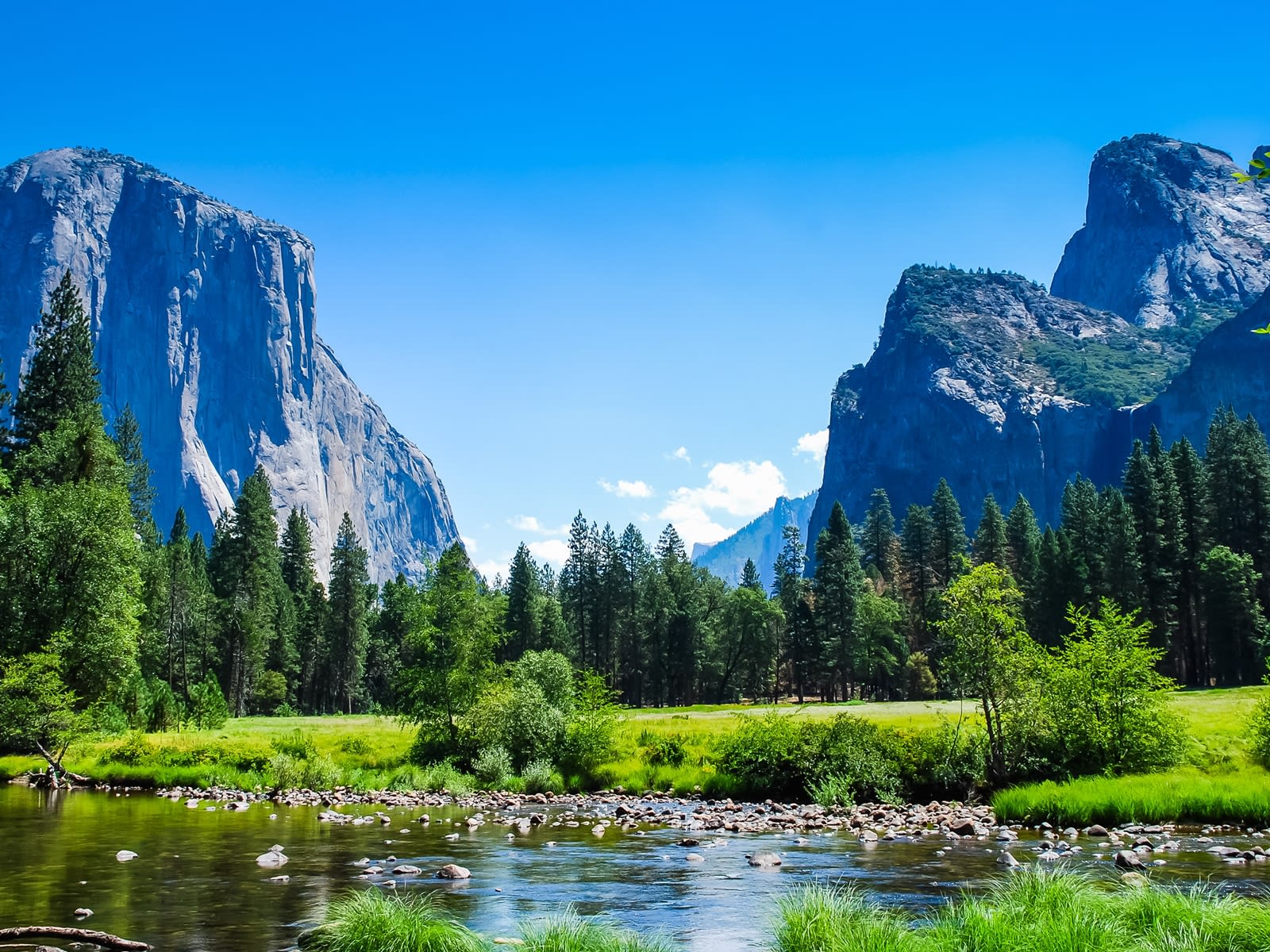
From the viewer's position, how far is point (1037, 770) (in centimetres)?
3266

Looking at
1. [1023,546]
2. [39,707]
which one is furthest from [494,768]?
[1023,546]

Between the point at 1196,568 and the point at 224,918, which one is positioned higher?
the point at 1196,568

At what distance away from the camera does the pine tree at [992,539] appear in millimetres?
115000

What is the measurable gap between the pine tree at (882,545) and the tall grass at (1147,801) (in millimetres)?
99394

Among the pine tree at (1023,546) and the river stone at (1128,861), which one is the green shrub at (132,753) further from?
the pine tree at (1023,546)

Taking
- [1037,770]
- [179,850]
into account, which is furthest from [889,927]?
[1037,770]

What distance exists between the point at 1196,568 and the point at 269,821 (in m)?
85.4

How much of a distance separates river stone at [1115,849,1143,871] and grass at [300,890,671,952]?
12.5 meters

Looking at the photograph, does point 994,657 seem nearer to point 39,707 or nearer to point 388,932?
point 388,932

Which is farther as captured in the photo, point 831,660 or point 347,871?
point 831,660

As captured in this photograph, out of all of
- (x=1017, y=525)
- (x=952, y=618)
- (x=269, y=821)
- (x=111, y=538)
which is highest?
(x=1017, y=525)

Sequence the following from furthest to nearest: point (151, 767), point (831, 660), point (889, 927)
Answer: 1. point (831, 660)
2. point (151, 767)
3. point (889, 927)

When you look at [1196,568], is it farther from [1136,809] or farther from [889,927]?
[889,927]

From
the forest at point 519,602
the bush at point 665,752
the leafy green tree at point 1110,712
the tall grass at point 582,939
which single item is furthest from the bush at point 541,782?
the tall grass at point 582,939
